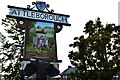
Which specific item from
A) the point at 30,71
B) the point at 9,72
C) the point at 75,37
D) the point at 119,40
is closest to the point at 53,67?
the point at 30,71

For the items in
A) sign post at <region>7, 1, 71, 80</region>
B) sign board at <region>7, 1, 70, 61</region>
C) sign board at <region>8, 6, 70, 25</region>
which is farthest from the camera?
sign board at <region>8, 6, 70, 25</region>

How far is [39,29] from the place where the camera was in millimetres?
26094

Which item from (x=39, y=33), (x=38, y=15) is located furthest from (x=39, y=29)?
(x=38, y=15)

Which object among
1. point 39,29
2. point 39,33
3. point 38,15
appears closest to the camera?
point 39,33

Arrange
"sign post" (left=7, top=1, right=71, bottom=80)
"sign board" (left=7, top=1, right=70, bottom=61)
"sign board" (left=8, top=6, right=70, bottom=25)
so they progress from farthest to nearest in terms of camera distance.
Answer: "sign board" (left=8, top=6, right=70, bottom=25)
"sign board" (left=7, top=1, right=70, bottom=61)
"sign post" (left=7, top=1, right=71, bottom=80)

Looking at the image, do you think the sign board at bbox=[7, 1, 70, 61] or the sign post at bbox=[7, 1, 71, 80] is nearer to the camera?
the sign post at bbox=[7, 1, 71, 80]

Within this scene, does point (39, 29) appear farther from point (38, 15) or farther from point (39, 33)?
point (38, 15)

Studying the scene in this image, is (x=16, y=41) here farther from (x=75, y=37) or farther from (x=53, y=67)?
(x=53, y=67)

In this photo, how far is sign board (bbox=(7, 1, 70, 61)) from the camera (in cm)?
2511

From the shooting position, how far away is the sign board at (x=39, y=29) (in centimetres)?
2511

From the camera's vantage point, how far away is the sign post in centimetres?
2470

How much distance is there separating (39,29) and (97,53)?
228 inches

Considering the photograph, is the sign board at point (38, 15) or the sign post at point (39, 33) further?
the sign board at point (38, 15)

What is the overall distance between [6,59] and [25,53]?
1674 cm
